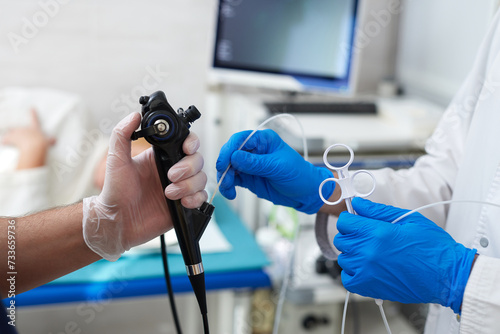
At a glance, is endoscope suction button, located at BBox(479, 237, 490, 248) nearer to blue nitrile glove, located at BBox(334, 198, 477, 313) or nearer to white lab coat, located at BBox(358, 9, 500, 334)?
white lab coat, located at BBox(358, 9, 500, 334)

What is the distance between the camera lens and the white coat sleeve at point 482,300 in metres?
0.74

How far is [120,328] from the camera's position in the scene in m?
2.44

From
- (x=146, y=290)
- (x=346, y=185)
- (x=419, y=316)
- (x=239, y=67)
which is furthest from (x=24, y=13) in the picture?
(x=419, y=316)

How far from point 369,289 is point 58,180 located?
157cm

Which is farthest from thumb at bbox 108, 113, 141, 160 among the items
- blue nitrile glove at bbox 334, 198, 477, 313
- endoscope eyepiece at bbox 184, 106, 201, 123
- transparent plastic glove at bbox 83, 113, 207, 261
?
blue nitrile glove at bbox 334, 198, 477, 313

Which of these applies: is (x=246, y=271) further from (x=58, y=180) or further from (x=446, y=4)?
(x=446, y=4)

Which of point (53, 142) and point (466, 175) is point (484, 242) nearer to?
point (466, 175)

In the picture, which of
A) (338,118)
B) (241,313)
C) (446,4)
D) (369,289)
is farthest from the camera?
(446,4)

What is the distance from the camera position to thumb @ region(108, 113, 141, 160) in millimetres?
852

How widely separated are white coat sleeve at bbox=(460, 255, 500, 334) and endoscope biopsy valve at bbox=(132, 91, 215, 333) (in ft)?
1.38

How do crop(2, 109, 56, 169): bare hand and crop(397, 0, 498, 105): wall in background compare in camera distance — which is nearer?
crop(2, 109, 56, 169): bare hand

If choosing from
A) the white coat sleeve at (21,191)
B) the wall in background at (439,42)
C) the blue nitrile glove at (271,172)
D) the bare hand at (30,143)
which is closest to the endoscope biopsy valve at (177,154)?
the blue nitrile glove at (271,172)

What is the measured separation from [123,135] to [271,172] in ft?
0.93

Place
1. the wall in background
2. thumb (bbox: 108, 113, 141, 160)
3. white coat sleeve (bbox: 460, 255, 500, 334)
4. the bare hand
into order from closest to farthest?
white coat sleeve (bbox: 460, 255, 500, 334), thumb (bbox: 108, 113, 141, 160), the bare hand, the wall in background
